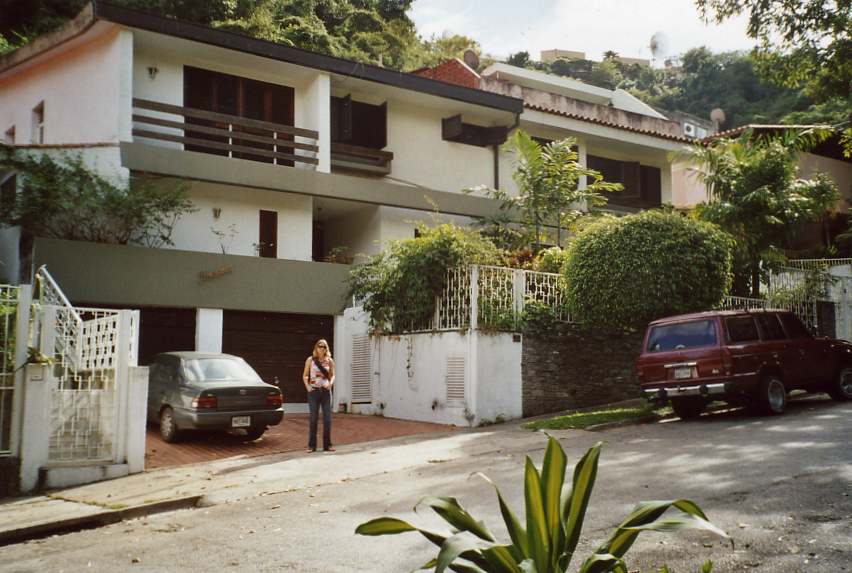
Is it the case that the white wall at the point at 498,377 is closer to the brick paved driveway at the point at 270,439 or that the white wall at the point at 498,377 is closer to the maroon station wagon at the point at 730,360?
the brick paved driveway at the point at 270,439

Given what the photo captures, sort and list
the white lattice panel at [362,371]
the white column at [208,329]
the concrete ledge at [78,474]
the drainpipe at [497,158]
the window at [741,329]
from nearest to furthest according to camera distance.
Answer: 1. the concrete ledge at [78,474]
2. the window at [741,329]
3. the white column at [208,329]
4. the white lattice panel at [362,371]
5. the drainpipe at [497,158]

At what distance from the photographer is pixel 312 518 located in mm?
8133

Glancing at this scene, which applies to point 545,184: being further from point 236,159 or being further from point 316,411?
point 316,411

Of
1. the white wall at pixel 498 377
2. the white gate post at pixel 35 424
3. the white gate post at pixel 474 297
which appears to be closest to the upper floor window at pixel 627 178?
the white gate post at pixel 474 297

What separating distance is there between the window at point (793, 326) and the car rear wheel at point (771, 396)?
1111mm

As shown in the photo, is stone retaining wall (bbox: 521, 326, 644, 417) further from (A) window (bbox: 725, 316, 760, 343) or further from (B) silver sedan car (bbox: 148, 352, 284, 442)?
(B) silver sedan car (bbox: 148, 352, 284, 442)

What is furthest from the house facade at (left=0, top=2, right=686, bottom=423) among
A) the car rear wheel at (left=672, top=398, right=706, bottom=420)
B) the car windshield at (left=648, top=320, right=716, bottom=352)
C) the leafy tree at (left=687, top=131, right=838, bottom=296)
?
the leafy tree at (left=687, top=131, right=838, bottom=296)

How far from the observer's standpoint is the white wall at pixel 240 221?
64.2 feet

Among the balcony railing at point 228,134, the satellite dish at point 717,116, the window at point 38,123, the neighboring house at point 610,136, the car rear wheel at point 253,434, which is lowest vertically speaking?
the car rear wheel at point 253,434

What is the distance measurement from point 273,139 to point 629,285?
960 cm

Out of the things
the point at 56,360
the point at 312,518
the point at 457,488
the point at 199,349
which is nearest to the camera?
the point at 312,518

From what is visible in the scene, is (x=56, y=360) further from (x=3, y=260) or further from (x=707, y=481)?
(x=707, y=481)

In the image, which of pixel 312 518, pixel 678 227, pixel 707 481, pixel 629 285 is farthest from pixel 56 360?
pixel 678 227

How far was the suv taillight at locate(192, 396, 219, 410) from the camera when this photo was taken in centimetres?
1363
